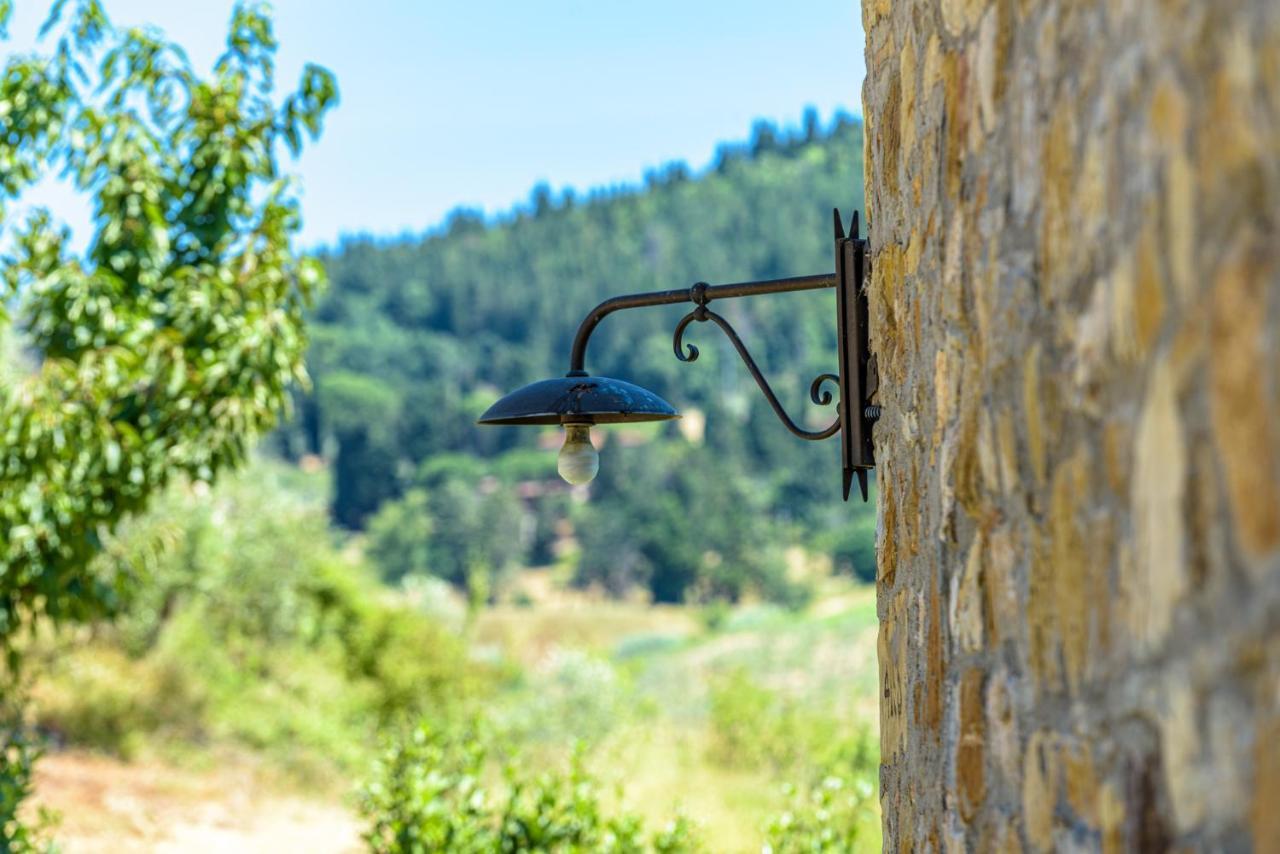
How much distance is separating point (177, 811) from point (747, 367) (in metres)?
7.48

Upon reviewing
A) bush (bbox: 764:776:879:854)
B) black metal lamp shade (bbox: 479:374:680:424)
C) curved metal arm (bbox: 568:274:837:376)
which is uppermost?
curved metal arm (bbox: 568:274:837:376)

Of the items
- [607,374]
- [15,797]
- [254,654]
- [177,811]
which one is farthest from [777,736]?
[607,374]

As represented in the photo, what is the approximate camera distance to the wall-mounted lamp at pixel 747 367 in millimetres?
2275

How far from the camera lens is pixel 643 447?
5875cm

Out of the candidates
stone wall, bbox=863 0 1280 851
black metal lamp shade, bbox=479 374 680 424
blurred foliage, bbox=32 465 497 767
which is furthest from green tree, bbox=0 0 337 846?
blurred foliage, bbox=32 465 497 767

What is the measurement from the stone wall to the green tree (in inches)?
136

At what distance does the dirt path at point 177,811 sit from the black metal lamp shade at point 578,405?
5706 millimetres

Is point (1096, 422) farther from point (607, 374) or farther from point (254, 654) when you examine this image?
point (607, 374)

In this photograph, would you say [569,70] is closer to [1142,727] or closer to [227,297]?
[227,297]

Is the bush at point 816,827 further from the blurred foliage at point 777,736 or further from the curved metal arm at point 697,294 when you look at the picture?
the blurred foliage at point 777,736

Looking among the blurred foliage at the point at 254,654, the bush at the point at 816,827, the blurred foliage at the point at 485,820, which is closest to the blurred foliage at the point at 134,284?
the blurred foliage at the point at 485,820

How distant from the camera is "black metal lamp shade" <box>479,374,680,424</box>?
8.37 ft

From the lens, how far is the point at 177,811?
8.72 meters

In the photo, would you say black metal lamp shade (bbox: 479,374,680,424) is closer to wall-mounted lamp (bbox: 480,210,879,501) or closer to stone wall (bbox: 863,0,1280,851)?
wall-mounted lamp (bbox: 480,210,879,501)
